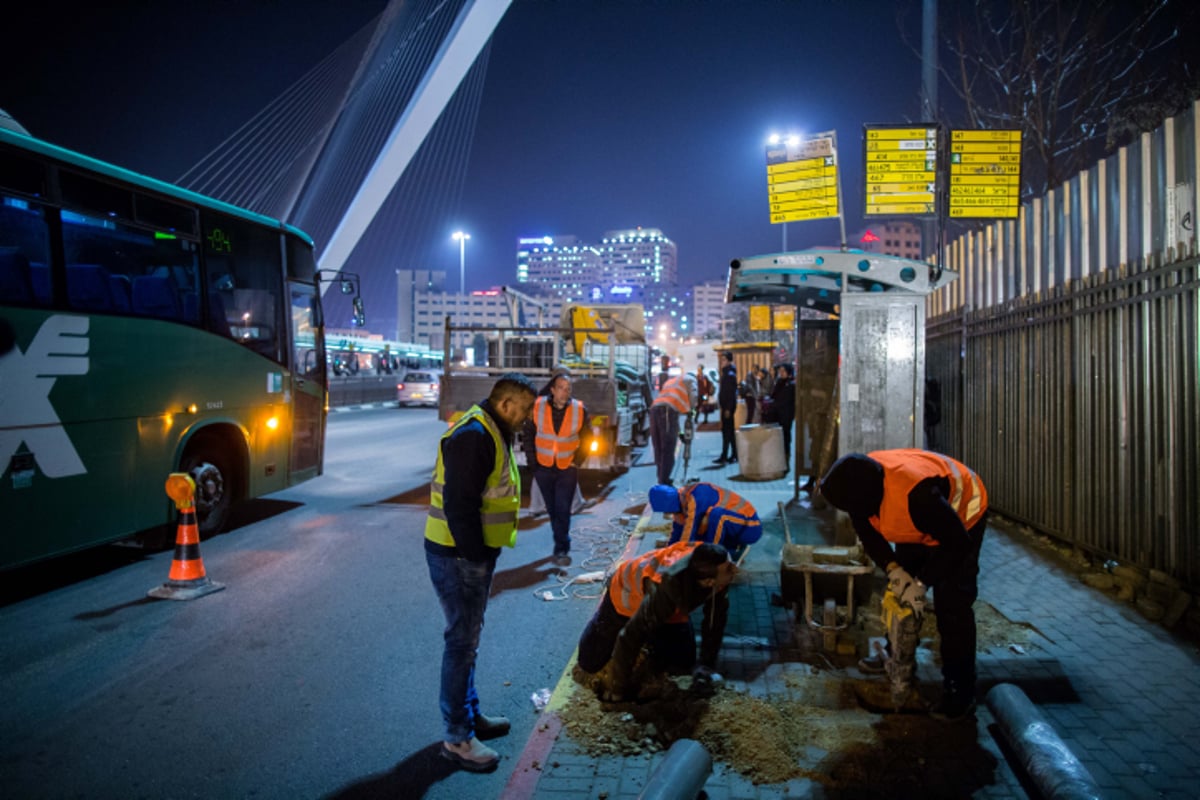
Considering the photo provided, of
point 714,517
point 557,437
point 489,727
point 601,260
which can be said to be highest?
point 601,260

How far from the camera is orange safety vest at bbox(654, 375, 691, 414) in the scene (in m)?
9.93

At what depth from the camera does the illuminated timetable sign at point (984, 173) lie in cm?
796

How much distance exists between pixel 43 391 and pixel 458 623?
467 centimetres

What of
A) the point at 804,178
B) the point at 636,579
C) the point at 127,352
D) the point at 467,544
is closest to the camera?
the point at 467,544

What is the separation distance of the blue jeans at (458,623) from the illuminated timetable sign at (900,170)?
258 inches

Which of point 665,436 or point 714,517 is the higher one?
point 665,436

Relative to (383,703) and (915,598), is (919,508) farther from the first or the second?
(383,703)

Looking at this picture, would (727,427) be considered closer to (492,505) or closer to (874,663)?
(874,663)

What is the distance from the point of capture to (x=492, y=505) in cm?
336

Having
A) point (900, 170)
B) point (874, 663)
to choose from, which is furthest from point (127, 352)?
point (900, 170)

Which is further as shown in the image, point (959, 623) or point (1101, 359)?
point (1101, 359)

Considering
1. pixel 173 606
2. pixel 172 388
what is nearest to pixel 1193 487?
pixel 173 606

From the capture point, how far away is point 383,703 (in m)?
3.98

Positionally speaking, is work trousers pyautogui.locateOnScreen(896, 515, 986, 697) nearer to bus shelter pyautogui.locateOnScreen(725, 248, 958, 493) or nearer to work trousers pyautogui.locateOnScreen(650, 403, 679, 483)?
bus shelter pyautogui.locateOnScreen(725, 248, 958, 493)
